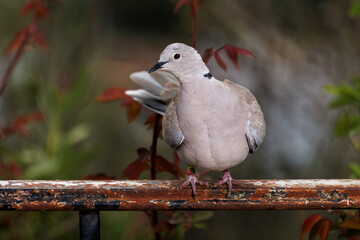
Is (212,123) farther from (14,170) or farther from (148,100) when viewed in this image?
(14,170)

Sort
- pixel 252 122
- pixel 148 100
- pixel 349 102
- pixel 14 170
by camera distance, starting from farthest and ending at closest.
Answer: pixel 14 170
pixel 349 102
pixel 148 100
pixel 252 122

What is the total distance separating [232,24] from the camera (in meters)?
2.78

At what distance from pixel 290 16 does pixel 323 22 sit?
0.17m

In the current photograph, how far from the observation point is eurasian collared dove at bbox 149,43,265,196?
40.5 inches

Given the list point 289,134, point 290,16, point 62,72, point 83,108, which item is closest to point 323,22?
point 290,16

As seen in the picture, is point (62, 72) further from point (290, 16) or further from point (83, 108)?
point (290, 16)

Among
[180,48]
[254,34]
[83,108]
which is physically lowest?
[180,48]

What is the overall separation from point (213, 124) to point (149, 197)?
0.80 feet

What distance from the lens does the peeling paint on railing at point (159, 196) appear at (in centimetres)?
86

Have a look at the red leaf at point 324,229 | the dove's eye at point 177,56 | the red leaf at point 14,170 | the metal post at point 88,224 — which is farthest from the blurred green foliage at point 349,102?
the red leaf at point 14,170

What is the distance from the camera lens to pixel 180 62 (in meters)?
1.02

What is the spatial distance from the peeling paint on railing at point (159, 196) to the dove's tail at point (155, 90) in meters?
0.39

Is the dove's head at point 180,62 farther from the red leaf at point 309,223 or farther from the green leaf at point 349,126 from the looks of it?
the green leaf at point 349,126

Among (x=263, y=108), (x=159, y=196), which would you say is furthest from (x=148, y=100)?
(x=263, y=108)
